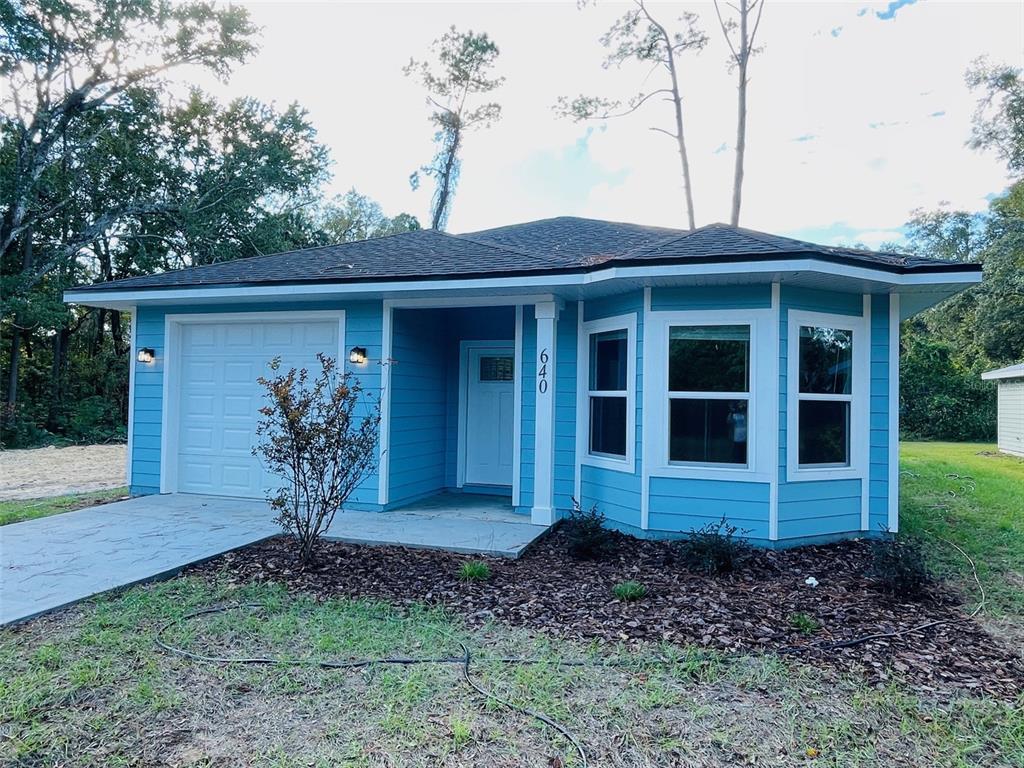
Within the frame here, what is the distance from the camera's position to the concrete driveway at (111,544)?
161 inches

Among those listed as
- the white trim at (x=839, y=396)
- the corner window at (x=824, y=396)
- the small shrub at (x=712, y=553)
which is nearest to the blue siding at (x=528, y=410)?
the small shrub at (x=712, y=553)

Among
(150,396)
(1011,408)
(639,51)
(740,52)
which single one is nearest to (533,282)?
(150,396)

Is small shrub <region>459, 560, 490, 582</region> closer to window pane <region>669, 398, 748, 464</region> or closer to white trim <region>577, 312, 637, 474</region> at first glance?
white trim <region>577, 312, 637, 474</region>

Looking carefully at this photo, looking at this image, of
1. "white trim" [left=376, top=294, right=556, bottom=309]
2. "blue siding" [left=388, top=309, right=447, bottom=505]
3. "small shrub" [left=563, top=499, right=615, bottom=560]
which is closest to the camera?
"small shrub" [left=563, top=499, right=615, bottom=560]

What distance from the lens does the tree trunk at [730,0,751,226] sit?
53.0 feet

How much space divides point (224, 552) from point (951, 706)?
493 cm

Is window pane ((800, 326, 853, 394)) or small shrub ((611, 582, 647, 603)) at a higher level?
window pane ((800, 326, 853, 394))

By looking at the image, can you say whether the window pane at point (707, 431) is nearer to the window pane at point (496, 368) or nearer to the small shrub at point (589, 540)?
the small shrub at point (589, 540)

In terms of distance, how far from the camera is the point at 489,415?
8.05 m

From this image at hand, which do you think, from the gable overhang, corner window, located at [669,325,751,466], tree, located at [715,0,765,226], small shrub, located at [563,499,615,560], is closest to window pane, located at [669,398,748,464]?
corner window, located at [669,325,751,466]

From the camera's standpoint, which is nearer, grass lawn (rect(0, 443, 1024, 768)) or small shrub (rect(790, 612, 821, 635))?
grass lawn (rect(0, 443, 1024, 768))

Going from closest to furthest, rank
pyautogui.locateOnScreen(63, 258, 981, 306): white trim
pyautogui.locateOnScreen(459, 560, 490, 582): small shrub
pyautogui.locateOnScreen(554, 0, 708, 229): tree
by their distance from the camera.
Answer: pyautogui.locateOnScreen(459, 560, 490, 582): small shrub, pyautogui.locateOnScreen(63, 258, 981, 306): white trim, pyautogui.locateOnScreen(554, 0, 708, 229): tree

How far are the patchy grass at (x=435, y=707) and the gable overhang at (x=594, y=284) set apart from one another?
10.1 feet

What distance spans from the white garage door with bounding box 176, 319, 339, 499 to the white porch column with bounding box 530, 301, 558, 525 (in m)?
2.40
